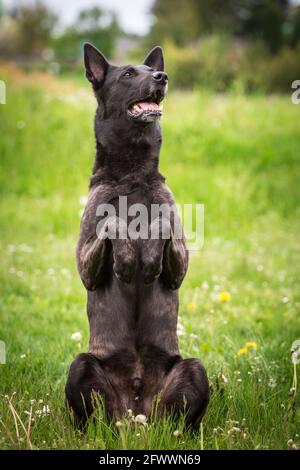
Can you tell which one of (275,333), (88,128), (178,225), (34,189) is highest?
(88,128)

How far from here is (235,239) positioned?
9.09 m

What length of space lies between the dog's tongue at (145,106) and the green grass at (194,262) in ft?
5.32

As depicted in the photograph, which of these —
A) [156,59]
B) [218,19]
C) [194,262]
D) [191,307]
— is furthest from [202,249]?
[218,19]

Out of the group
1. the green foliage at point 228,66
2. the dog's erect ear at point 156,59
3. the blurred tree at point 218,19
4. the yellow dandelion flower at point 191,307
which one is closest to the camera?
the dog's erect ear at point 156,59

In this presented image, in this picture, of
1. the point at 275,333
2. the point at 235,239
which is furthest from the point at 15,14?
the point at 275,333

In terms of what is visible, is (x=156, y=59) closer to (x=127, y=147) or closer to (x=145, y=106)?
(x=145, y=106)

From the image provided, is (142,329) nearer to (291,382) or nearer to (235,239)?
(291,382)

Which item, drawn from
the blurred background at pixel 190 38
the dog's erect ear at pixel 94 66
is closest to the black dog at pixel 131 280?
the dog's erect ear at pixel 94 66

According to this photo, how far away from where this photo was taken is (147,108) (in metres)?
3.46

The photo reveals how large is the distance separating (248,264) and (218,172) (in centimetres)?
368

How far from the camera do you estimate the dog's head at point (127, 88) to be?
340cm

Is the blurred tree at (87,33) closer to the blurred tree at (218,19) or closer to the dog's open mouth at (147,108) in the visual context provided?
the blurred tree at (218,19)

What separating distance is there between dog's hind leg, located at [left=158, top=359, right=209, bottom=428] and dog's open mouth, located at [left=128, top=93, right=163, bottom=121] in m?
1.29

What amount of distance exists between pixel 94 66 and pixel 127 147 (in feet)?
1.81
